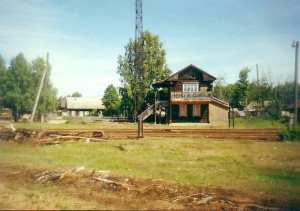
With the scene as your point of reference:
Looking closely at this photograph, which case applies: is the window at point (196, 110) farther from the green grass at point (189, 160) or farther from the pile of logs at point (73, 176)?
the pile of logs at point (73, 176)

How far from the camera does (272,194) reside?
9109 mm

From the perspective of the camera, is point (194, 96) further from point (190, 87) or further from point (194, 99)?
point (190, 87)

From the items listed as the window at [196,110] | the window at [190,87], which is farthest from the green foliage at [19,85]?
the window at [196,110]

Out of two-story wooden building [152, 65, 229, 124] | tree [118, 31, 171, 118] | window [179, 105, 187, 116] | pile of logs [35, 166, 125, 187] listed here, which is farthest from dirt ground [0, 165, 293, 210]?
tree [118, 31, 171, 118]

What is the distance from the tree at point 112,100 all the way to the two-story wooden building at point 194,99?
18.7m

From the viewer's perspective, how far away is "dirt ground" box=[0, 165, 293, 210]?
7748 mm

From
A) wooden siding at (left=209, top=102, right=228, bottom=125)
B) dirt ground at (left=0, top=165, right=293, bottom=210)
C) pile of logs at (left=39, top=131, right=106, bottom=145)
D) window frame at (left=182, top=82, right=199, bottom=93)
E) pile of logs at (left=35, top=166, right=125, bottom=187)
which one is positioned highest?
window frame at (left=182, top=82, right=199, bottom=93)

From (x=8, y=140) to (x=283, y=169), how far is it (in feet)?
58.6

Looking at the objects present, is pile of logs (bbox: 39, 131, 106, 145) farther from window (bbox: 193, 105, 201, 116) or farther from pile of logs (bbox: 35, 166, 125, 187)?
window (bbox: 193, 105, 201, 116)

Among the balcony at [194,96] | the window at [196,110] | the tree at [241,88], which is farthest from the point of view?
the tree at [241,88]

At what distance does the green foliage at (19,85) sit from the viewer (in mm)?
54000

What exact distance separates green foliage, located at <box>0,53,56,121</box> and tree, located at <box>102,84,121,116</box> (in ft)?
45.8

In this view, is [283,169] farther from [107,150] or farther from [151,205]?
[107,150]

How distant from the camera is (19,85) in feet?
182
